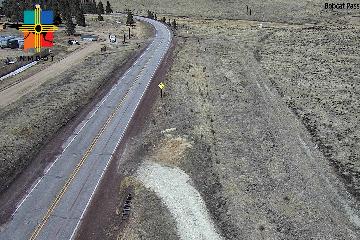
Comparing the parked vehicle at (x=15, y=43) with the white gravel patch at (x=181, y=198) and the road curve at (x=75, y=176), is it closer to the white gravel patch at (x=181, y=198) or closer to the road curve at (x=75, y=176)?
the road curve at (x=75, y=176)

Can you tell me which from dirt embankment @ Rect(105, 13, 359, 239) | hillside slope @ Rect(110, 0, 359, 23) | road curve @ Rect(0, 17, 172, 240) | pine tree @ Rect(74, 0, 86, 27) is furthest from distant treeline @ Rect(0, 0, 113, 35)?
road curve @ Rect(0, 17, 172, 240)

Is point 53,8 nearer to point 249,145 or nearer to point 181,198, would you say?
point 249,145

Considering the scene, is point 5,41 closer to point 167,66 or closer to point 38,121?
point 167,66

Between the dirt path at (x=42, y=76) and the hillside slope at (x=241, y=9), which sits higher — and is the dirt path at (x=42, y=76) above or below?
below

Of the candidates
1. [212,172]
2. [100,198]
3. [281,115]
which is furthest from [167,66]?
[100,198]

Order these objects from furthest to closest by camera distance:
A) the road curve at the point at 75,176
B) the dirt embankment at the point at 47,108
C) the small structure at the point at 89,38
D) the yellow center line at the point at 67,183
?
1. the small structure at the point at 89,38
2. the dirt embankment at the point at 47,108
3. the road curve at the point at 75,176
4. the yellow center line at the point at 67,183

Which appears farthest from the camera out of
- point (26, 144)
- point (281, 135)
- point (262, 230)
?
point (281, 135)

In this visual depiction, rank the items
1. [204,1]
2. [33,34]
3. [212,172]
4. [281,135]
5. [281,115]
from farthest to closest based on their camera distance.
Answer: [204,1]
[33,34]
[281,115]
[281,135]
[212,172]

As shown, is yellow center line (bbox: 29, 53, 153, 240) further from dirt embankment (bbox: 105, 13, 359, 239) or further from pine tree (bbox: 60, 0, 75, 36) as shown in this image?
pine tree (bbox: 60, 0, 75, 36)

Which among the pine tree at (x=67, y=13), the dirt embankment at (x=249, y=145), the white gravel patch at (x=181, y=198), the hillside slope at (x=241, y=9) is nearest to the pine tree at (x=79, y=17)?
the pine tree at (x=67, y=13)
